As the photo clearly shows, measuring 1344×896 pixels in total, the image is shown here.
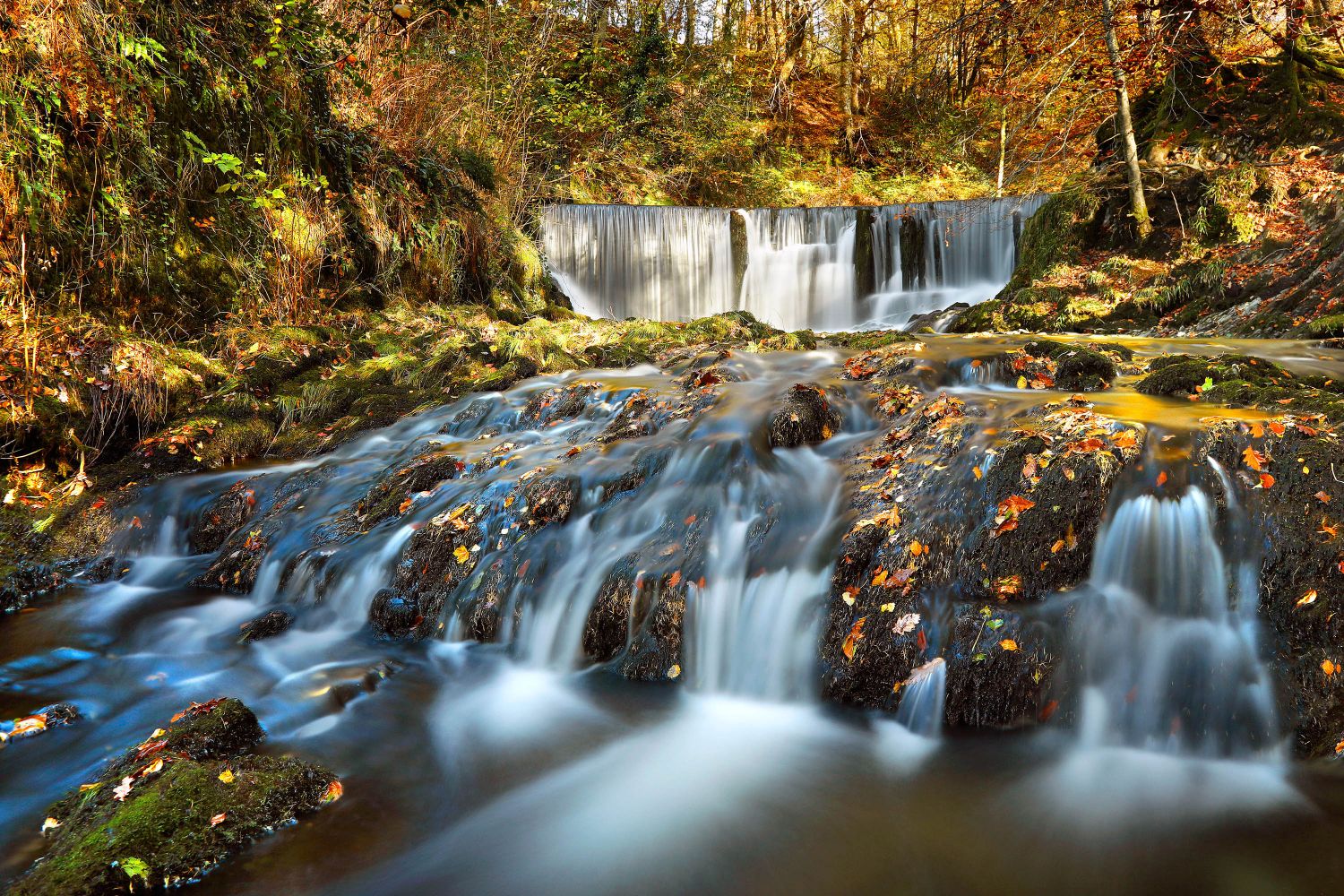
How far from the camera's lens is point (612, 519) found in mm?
4863

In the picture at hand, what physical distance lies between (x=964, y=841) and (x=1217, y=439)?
2384 mm

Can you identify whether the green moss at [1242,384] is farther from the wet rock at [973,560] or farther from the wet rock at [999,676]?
the wet rock at [999,676]

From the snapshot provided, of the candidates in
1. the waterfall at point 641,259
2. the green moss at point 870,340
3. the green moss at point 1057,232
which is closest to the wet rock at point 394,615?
the green moss at point 870,340

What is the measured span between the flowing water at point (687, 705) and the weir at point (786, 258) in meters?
8.58

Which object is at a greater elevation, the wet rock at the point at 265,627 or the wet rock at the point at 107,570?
the wet rock at the point at 107,570

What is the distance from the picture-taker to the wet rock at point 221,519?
5895 millimetres

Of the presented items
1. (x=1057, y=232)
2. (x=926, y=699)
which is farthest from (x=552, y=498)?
(x=1057, y=232)

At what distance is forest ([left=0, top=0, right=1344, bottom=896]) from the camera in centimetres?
285

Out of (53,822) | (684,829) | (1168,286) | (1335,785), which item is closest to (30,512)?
(53,822)

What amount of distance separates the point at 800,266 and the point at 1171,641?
483 inches

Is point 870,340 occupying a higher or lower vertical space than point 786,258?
lower

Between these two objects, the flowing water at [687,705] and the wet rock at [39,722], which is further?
the wet rock at [39,722]

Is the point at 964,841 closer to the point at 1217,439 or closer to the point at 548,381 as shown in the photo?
the point at 1217,439

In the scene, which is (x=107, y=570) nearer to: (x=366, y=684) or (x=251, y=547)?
(x=251, y=547)
